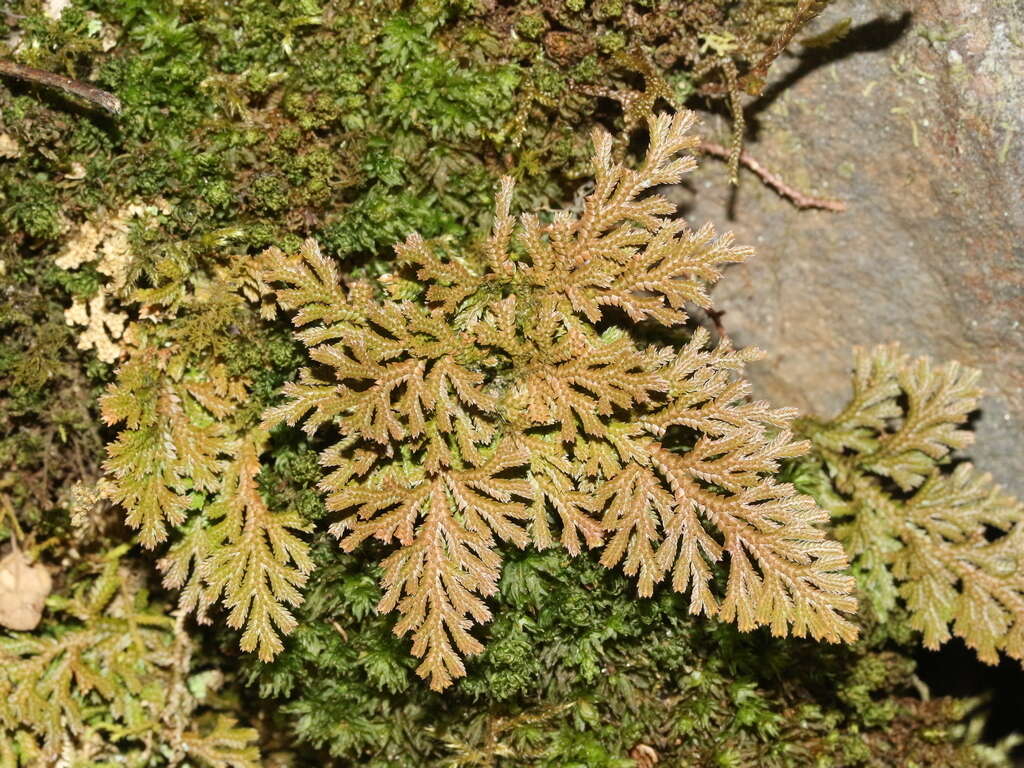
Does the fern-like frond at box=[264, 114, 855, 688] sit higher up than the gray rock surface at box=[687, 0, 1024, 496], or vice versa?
the gray rock surface at box=[687, 0, 1024, 496]

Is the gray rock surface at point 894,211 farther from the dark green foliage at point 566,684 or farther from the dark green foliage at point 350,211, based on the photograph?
the dark green foliage at point 566,684

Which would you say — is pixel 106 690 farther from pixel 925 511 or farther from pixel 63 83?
pixel 925 511

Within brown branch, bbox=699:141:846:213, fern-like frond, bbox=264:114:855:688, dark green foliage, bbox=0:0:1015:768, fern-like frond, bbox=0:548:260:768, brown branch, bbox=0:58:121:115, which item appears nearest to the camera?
fern-like frond, bbox=264:114:855:688

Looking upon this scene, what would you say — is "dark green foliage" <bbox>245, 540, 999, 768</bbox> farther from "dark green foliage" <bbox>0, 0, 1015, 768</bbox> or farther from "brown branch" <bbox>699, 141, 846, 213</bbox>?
"brown branch" <bbox>699, 141, 846, 213</bbox>

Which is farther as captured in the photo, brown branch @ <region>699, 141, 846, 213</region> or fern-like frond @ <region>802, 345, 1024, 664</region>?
brown branch @ <region>699, 141, 846, 213</region>

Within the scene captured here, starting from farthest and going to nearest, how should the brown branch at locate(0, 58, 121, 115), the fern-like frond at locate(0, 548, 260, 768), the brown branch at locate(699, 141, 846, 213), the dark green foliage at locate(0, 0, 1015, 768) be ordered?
the brown branch at locate(699, 141, 846, 213) → the fern-like frond at locate(0, 548, 260, 768) → the dark green foliage at locate(0, 0, 1015, 768) → the brown branch at locate(0, 58, 121, 115)

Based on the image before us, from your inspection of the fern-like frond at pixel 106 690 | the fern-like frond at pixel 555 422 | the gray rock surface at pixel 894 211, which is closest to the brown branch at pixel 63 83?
the fern-like frond at pixel 555 422

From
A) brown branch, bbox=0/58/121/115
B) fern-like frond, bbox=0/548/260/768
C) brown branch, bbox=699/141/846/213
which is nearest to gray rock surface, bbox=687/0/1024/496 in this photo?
brown branch, bbox=699/141/846/213

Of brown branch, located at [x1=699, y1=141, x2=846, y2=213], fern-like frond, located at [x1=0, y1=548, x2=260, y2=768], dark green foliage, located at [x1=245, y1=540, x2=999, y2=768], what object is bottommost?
fern-like frond, located at [x1=0, y1=548, x2=260, y2=768]
